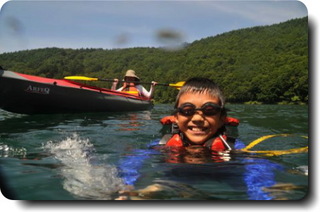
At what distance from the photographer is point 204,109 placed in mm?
2709

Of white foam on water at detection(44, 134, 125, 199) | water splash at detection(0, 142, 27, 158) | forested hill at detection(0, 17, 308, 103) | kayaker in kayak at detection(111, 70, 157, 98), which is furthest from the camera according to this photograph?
kayaker in kayak at detection(111, 70, 157, 98)

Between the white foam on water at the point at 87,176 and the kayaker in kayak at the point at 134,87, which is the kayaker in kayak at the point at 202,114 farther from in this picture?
the kayaker in kayak at the point at 134,87

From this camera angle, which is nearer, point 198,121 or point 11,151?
point 198,121

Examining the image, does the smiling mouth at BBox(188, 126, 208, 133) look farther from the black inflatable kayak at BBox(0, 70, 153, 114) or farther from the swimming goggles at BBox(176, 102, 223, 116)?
the black inflatable kayak at BBox(0, 70, 153, 114)

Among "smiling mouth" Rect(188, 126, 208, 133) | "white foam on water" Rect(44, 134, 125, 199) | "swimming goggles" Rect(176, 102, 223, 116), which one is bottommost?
"white foam on water" Rect(44, 134, 125, 199)

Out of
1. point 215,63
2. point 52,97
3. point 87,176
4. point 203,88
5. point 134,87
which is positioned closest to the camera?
point 87,176

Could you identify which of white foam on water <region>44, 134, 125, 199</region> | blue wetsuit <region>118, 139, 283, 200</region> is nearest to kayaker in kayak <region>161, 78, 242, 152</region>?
blue wetsuit <region>118, 139, 283, 200</region>

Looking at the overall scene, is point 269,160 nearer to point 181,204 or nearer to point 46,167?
point 181,204

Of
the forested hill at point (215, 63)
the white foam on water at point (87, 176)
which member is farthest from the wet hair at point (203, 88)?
the forested hill at point (215, 63)

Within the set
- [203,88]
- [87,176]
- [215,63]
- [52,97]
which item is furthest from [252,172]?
[52,97]

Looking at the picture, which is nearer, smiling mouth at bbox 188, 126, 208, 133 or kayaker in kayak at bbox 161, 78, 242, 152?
kayaker in kayak at bbox 161, 78, 242, 152

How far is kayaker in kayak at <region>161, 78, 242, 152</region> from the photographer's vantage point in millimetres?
2732

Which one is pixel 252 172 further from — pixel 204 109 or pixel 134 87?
pixel 134 87

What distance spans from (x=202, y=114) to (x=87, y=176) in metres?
1.13
